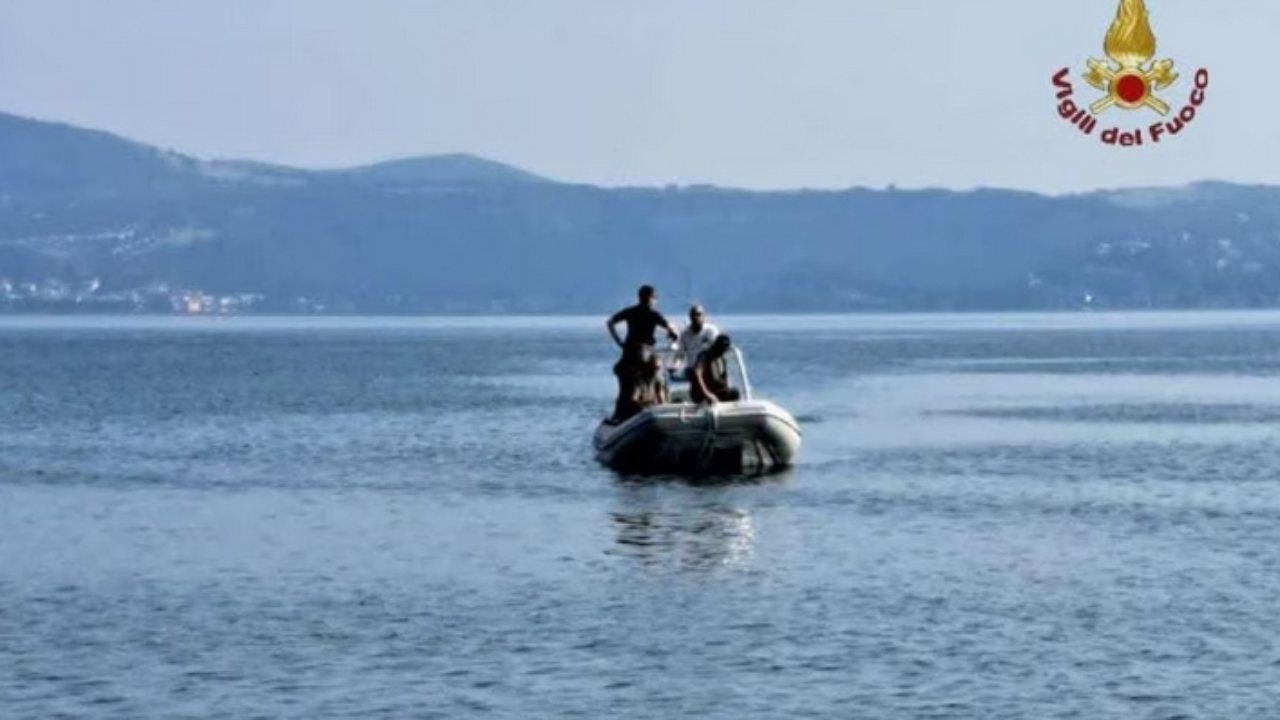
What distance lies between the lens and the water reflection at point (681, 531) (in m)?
34.1

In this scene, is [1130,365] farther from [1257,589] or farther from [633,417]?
[1257,589]

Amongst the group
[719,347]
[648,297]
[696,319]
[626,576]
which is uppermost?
[648,297]

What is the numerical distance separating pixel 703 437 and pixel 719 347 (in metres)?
1.76

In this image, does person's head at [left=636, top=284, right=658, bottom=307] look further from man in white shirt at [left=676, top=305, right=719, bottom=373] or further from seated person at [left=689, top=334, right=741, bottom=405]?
seated person at [left=689, top=334, right=741, bottom=405]

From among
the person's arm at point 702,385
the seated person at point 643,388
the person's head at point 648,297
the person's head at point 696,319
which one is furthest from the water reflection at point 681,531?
the person's head at point 648,297

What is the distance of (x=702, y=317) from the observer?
145 ft

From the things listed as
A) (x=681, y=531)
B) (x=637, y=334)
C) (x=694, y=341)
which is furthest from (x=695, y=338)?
(x=681, y=531)

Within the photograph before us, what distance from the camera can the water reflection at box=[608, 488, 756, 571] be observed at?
34.1 meters

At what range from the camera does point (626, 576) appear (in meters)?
32.3

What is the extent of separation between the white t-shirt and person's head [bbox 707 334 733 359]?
0.11 m

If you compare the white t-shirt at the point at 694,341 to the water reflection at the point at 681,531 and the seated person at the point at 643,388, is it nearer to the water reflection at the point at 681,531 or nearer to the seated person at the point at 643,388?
the seated person at the point at 643,388

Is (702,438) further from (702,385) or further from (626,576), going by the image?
(626,576)

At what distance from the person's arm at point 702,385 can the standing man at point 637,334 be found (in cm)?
83

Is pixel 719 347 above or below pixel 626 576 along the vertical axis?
above
